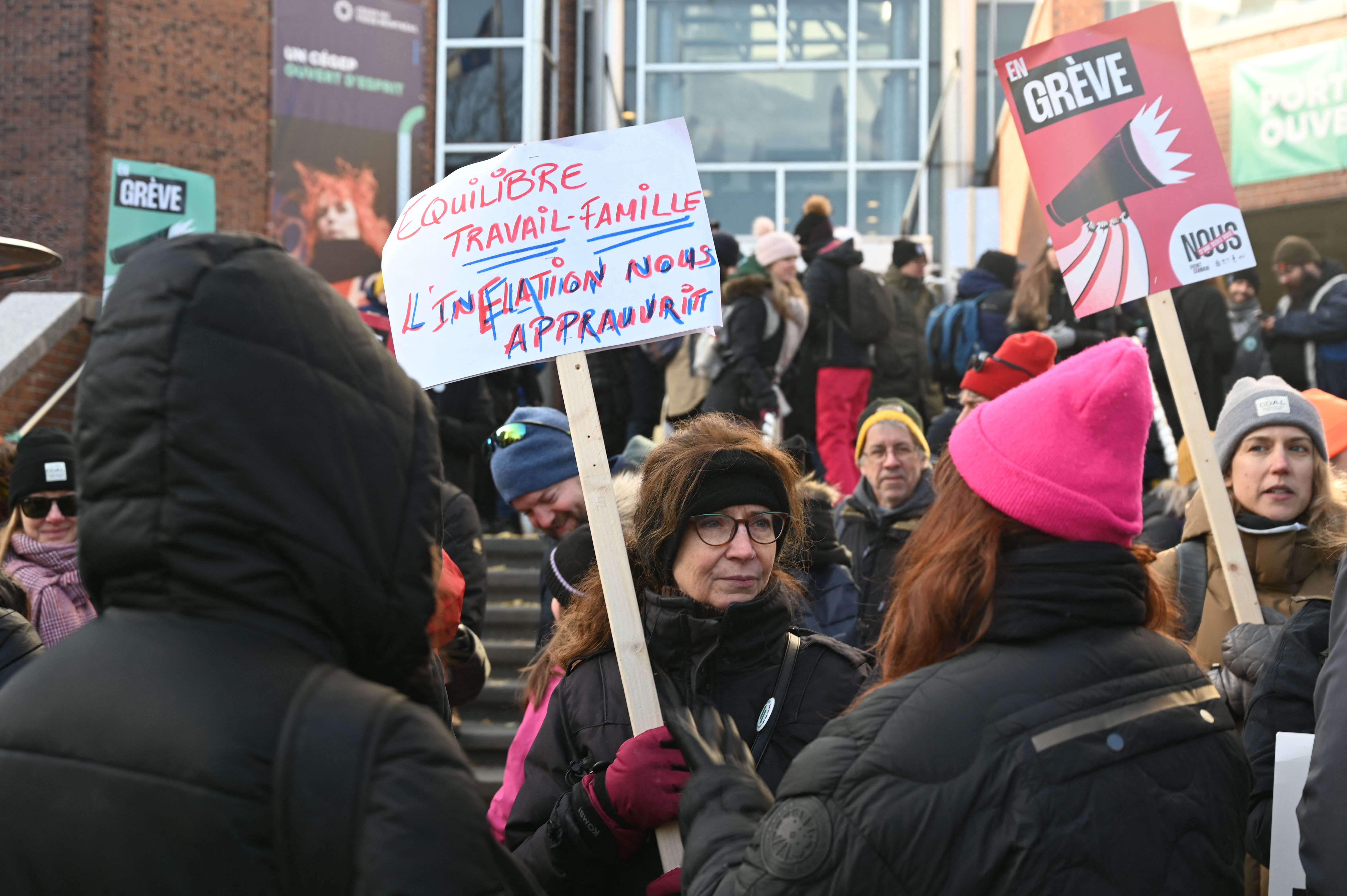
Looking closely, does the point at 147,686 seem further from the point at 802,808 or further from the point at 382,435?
the point at 802,808

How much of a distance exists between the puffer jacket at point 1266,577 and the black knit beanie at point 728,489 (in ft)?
4.12

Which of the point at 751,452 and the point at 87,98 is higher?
the point at 87,98

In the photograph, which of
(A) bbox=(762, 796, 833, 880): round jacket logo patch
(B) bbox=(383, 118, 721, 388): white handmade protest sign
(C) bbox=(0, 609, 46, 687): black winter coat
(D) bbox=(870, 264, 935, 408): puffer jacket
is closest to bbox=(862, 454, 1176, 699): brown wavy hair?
(A) bbox=(762, 796, 833, 880): round jacket logo patch

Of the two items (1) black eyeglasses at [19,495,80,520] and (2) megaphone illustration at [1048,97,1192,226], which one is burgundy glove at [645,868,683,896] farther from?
(1) black eyeglasses at [19,495,80,520]

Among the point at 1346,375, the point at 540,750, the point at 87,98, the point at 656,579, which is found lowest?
the point at 540,750

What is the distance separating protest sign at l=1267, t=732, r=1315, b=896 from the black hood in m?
1.72

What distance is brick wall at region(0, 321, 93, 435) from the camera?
10.4 meters

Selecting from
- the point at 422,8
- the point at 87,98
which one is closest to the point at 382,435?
the point at 87,98

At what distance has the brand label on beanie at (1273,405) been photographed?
3457 mm

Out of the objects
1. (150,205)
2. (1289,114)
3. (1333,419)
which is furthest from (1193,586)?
(150,205)

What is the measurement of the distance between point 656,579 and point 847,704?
0.57 metres

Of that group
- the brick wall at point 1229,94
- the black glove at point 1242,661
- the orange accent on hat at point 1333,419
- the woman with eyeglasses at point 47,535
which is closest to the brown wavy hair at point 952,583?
the black glove at point 1242,661

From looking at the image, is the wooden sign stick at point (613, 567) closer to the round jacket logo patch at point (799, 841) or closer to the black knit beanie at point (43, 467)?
the round jacket logo patch at point (799, 841)

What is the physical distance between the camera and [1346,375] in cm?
789
